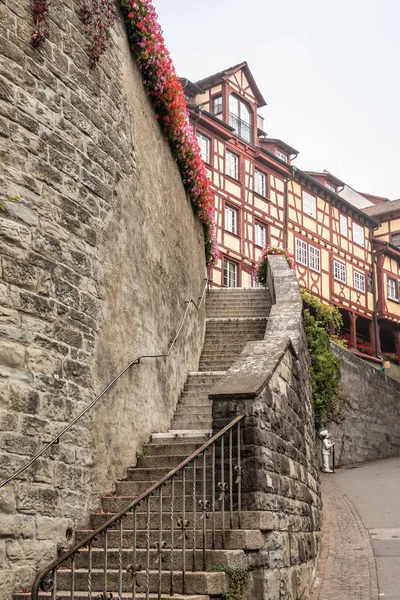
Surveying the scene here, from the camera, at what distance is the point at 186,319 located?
34.0 feet

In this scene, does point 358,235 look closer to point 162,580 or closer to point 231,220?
point 231,220

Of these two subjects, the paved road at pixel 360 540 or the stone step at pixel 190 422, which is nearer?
the paved road at pixel 360 540

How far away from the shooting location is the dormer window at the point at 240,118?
24.8m

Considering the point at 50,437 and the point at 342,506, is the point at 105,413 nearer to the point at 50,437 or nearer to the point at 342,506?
the point at 50,437

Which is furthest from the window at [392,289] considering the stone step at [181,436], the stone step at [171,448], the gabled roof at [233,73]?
the stone step at [171,448]

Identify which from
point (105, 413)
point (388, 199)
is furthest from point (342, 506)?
point (388, 199)

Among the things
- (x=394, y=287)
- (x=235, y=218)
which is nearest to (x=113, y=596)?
(x=235, y=218)

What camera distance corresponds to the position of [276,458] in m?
6.16

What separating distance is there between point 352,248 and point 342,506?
66.3 feet

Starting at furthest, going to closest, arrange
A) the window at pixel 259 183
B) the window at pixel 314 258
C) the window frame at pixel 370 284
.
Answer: the window frame at pixel 370 284 < the window at pixel 314 258 < the window at pixel 259 183

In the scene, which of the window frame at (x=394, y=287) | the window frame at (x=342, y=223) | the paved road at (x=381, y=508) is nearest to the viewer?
the paved road at (x=381, y=508)

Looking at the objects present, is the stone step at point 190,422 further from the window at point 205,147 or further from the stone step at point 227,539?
the window at point 205,147

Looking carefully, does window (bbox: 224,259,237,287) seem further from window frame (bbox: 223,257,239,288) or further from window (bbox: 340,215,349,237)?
window (bbox: 340,215,349,237)

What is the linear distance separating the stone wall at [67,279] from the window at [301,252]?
60.7 feet
